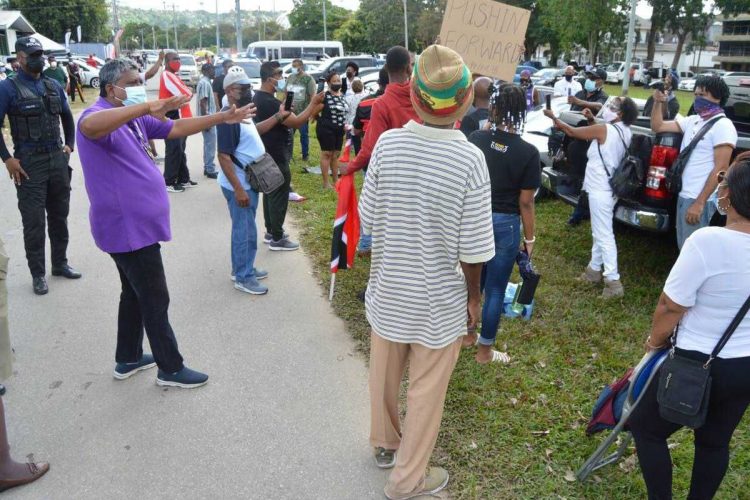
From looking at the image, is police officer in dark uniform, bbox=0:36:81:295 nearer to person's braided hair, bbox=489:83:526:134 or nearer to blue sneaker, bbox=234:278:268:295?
blue sneaker, bbox=234:278:268:295

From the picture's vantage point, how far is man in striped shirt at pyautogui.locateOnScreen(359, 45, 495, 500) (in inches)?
91.8

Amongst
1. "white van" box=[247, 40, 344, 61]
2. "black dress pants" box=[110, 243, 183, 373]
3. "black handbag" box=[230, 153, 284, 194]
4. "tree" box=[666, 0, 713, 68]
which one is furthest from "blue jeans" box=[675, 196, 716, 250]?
"tree" box=[666, 0, 713, 68]

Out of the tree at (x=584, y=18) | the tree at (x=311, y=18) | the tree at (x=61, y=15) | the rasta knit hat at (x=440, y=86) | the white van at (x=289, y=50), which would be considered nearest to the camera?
the rasta knit hat at (x=440, y=86)

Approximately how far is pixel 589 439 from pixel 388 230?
1.82 meters

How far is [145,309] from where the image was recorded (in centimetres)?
345

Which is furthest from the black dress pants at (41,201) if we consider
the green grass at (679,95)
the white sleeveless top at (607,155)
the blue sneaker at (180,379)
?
the green grass at (679,95)

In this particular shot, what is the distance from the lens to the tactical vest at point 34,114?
15.7ft

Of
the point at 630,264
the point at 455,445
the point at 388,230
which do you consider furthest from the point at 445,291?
the point at 630,264

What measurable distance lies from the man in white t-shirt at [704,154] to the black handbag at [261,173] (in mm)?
3286

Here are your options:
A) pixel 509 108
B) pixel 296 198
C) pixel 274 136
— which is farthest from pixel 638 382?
pixel 296 198

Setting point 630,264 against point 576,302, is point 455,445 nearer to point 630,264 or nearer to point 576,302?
point 576,302

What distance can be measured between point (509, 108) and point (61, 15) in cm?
6444

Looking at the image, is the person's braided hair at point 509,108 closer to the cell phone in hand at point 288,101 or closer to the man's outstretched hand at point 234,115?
the man's outstretched hand at point 234,115

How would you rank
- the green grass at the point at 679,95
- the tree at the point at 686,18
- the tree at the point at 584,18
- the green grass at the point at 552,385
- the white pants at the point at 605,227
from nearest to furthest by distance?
the green grass at the point at 552,385
the white pants at the point at 605,227
the green grass at the point at 679,95
the tree at the point at 584,18
the tree at the point at 686,18
